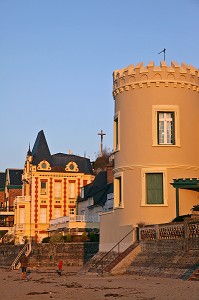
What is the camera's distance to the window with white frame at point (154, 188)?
28.3 m

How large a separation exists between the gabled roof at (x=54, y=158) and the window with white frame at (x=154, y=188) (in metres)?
36.3

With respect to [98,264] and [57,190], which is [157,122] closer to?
[98,264]

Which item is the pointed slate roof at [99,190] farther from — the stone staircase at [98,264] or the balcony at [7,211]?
the stone staircase at [98,264]

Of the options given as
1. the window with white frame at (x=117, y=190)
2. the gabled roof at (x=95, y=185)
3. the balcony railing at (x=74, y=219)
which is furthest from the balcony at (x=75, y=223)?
the window with white frame at (x=117, y=190)

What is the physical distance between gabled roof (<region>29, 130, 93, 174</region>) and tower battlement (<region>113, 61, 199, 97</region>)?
35.7 meters

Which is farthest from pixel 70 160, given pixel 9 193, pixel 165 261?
pixel 165 261

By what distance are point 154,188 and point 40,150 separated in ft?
129

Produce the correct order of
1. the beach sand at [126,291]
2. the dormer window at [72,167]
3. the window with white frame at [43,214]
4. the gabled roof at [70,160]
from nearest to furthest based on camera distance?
1. the beach sand at [126,291]
2. the window with white frame at [43,214]
3. the dormer window at [72,167]
4. the gabled roof at [70,160]

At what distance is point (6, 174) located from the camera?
81812 mm

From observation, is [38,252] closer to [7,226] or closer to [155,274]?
[155,274]

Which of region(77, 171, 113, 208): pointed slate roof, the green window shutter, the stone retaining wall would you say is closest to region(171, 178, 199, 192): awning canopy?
the green window shutter

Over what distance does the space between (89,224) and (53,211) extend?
41.4 feet

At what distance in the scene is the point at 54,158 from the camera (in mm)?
66438

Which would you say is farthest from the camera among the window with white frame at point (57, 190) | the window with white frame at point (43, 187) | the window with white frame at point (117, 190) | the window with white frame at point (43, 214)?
the window with white frame at point (57, 190)
